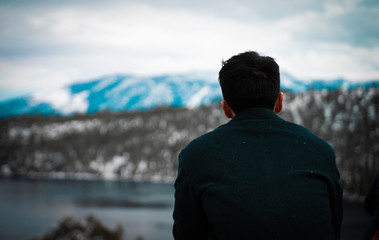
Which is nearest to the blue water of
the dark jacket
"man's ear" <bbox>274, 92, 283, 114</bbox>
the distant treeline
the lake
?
the lake

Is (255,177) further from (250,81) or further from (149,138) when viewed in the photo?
(149,138)

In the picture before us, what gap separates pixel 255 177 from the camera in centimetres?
172

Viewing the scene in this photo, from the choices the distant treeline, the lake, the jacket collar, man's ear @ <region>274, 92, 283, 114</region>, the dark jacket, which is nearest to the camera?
the dark jacket

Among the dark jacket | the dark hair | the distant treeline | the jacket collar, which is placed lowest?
the distant treeline

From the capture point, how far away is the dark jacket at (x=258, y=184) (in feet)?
5.53

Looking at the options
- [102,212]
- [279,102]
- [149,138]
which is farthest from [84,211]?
[149,138]

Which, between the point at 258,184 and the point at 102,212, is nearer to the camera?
the point at 258,184

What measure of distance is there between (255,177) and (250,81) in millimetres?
570

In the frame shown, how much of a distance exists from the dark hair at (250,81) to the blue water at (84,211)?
43.0 metres

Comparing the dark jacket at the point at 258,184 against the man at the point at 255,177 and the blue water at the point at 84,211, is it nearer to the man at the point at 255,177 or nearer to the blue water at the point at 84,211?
the man at the point at 255,177

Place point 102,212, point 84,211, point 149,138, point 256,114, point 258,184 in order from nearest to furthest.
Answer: point 258,184 → point 256,114 → point 102,212 → point 84,211 → point 149,138

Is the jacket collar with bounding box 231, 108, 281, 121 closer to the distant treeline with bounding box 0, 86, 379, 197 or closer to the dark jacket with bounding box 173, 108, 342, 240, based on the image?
the dark jacket with bounding box 173, 108, 342, 240

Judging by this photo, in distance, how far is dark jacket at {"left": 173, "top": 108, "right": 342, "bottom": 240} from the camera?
66.4 inches

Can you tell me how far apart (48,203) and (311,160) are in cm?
7684
